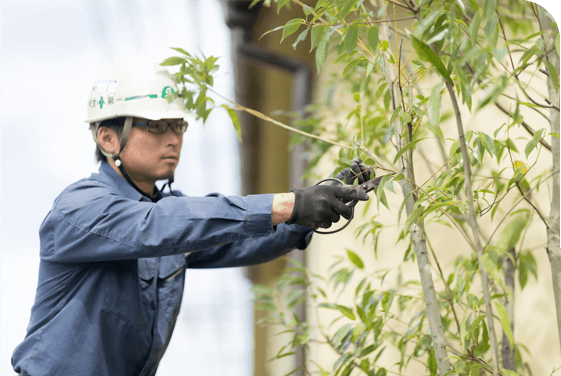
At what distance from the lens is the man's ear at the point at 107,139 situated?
1.29 metres

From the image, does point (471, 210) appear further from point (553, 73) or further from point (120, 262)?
point (120, 262)

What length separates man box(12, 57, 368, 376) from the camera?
2.97 feet

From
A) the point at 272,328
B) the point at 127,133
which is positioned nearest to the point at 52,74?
the point at 127,133

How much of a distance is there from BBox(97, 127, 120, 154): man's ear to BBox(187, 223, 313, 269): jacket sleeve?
38 cm

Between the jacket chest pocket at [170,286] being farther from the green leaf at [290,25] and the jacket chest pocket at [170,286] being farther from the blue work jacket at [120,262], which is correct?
the green leaf at [290,25]

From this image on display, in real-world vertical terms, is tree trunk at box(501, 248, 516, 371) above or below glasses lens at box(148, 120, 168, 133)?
below

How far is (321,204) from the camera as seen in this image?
0.88 m

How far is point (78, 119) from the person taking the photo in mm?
2451

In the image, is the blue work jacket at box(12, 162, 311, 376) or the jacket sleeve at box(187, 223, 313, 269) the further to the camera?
the jacket sleeve at box(187, 223, 313, 269)

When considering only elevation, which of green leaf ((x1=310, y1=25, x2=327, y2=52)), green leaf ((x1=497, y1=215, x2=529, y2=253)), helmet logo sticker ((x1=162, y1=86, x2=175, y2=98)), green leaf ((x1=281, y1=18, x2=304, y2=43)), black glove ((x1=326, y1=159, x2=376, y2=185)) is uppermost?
helmet logo sticker ((x1=162, y1=86, x2=175, y2=98))

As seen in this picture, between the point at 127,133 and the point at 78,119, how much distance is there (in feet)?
4.52

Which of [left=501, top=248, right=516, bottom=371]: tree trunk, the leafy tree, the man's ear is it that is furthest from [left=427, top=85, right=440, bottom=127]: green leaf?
the man's ear

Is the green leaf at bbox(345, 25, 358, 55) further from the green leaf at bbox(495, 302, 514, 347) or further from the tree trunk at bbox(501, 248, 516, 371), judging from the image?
the tree trunk at bbox(501, 248, 516, 371)

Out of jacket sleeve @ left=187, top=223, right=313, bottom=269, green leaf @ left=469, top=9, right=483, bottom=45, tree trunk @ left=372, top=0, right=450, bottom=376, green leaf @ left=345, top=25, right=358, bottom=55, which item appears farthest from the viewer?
jacket sleeve @ left=187, top=223, right=313, bottom=269
